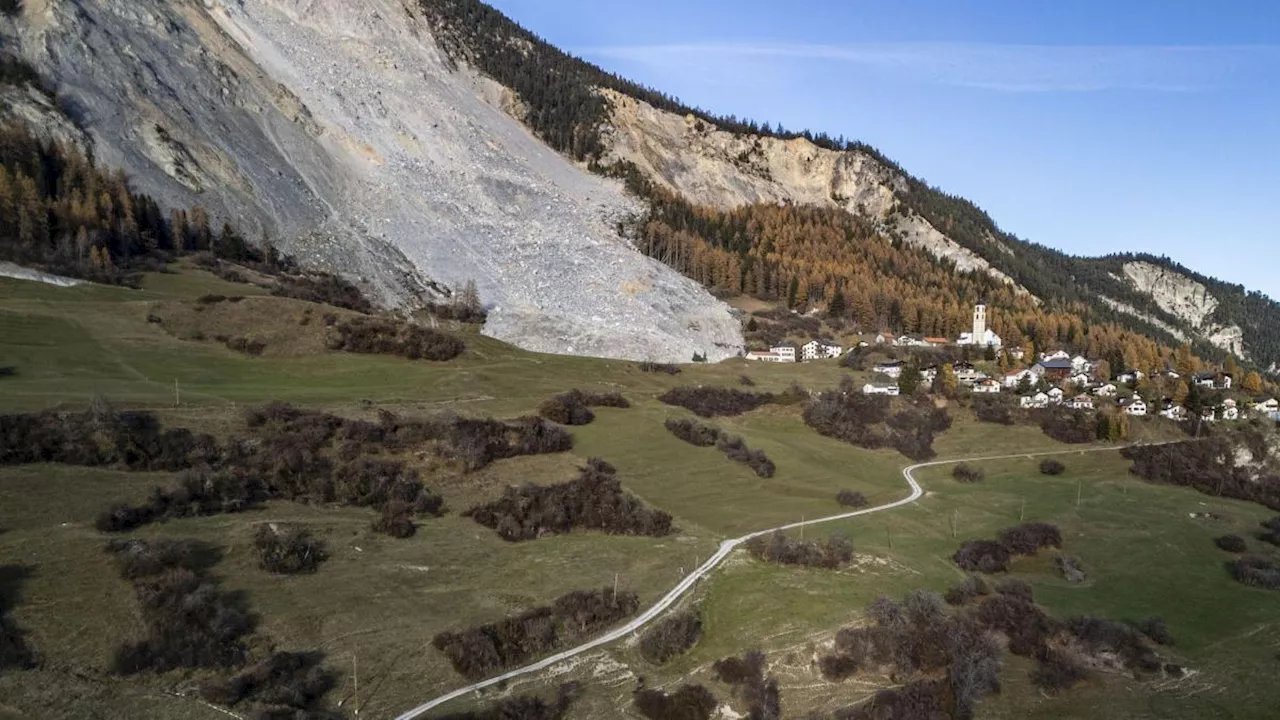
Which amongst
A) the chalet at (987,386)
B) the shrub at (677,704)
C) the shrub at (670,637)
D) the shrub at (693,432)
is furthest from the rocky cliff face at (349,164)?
the shrub at (677,704)

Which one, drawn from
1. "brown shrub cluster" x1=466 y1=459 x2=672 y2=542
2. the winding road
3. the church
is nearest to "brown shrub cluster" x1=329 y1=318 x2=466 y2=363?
"brown shrub cluster" x1=466 y1=459 x2=672 y2=542

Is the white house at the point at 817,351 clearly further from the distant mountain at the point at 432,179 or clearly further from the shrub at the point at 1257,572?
the shrub at the point at 1257,572

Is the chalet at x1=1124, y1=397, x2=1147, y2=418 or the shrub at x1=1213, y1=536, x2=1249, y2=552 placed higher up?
the chalet at x1=1124, y1=397, x2=1147, y2=418

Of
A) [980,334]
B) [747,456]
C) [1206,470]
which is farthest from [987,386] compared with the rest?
[747,456]

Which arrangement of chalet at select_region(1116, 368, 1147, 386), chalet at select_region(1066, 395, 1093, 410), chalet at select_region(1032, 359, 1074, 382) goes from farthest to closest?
chalet at select_region(1116, 368, 1147, 386) < chalet at select_region(1032, 359, 1074, 382) < chalet at select_region(1066, 395, 1093, 410)

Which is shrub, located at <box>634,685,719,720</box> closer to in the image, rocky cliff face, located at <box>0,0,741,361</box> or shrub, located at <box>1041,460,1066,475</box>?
shrub, located at <box>1041,460,1066,475</box>

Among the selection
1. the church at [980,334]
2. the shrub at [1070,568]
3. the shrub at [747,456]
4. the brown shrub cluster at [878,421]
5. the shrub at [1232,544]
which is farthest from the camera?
the church at [980,334]

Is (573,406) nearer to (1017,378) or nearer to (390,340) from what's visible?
(390,340)
